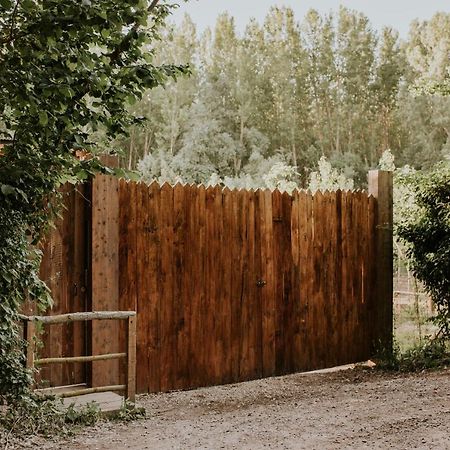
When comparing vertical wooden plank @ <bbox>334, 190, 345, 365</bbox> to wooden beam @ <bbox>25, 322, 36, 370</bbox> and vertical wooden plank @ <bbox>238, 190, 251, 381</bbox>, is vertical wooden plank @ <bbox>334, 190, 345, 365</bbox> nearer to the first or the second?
vertical wooden plank @ <bbox>238, 190, 251, 381</bbox>

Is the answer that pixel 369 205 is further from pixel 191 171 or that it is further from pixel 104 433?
pixel 191 171

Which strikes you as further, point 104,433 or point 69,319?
point 69,319

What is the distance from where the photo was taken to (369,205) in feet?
26.2

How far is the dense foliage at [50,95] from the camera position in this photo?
3.43 m

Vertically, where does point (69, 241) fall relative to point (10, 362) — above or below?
above

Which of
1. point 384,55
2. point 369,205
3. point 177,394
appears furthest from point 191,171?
point 177,394

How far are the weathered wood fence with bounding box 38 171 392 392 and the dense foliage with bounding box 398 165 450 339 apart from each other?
1.52ft

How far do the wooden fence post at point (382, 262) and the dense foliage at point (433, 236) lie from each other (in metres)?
0.37

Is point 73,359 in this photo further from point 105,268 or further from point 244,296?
point 244,296

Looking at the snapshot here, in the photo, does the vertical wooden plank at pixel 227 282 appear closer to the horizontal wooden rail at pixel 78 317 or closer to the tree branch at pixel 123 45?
the horizontal wooden rail at pixel 78 317

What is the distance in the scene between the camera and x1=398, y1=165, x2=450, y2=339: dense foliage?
7312 millimetres

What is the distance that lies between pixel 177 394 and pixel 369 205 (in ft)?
10.5

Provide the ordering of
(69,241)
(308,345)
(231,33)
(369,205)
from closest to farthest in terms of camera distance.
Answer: (69,241), (308,345), (369,205), (231,33)

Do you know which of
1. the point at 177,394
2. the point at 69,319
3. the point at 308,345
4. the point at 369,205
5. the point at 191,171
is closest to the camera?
the point at 69,319
